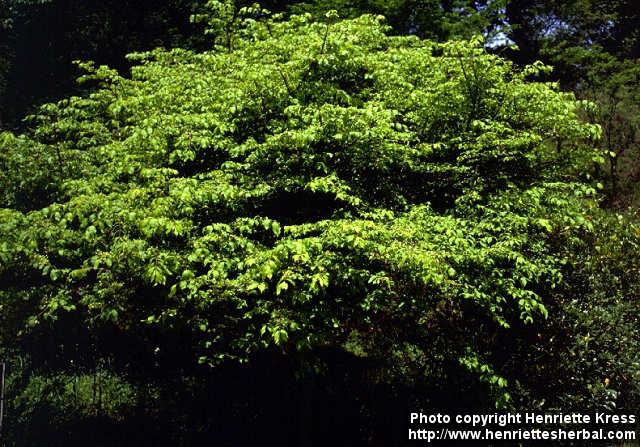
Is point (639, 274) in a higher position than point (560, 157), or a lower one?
lower

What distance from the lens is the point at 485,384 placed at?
694cm

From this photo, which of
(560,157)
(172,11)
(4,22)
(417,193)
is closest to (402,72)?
(417,193)

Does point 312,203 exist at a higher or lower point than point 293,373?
higher

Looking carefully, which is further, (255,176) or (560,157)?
(560,157)

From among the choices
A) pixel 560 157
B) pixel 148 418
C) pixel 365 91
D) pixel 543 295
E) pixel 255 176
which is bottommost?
pixel 148 418

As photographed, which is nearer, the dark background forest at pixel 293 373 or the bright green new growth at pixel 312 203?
the bright green new growth at pixel 312 203

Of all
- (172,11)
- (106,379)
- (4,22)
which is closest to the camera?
(106,379)

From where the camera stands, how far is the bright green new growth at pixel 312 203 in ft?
17.5

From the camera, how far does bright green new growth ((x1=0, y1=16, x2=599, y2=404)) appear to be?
17.5 feet

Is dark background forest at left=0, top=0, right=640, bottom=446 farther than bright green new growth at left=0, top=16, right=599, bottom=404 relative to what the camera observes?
Yes

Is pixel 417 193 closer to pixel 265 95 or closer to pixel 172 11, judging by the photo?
pixel 265 95

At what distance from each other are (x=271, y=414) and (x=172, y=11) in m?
12.6

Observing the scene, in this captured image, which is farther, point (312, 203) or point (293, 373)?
point (293, 373)

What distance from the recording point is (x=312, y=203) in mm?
6367
